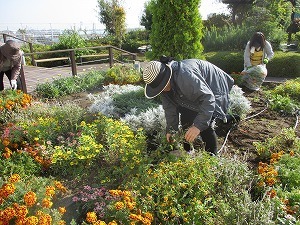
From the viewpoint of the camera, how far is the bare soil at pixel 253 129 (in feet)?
11.5

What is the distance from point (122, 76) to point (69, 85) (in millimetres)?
1245

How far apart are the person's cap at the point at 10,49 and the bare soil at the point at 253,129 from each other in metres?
1.43

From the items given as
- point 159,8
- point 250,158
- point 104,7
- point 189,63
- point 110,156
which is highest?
point 104,7

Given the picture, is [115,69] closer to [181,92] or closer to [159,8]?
[159,8]

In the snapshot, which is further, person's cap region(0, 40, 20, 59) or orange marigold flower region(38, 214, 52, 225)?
person's cap region(0, 40, 20, 59)

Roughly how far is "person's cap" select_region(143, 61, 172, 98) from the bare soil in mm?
1228

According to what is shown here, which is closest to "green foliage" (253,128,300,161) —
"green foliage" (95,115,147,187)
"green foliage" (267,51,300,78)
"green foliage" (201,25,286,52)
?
"green foliage" (95,115,147,187)

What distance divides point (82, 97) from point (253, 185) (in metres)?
4.33

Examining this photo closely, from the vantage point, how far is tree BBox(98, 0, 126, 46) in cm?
1956

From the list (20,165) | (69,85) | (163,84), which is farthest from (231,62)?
(20,165)

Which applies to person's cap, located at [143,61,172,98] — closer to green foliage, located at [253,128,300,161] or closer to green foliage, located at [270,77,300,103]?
green foliage, located at [253,128,300,161]

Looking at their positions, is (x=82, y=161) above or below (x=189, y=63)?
below

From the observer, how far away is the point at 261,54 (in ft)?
20.8

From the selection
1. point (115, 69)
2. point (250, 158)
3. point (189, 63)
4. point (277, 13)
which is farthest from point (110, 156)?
point (277, 13)
